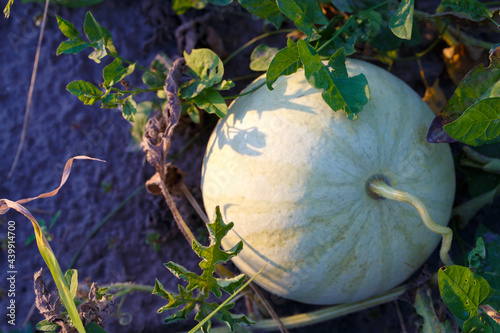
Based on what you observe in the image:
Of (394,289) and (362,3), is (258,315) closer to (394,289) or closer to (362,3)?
(394,289)

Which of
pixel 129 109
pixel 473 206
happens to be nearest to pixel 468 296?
pixel 473 206

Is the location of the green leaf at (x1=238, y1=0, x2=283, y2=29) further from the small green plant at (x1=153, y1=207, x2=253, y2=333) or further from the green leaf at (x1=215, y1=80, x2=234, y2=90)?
the small green plant at (x1=153, y1=207, x2=253, y2=333)

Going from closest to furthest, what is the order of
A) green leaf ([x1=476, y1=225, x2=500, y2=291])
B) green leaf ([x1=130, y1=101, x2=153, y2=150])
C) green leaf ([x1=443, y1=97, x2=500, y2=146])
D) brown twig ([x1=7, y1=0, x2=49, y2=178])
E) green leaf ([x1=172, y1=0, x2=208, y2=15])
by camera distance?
green leaf ([x1=443, y1=97, x2=500, y2=146]), green leaf ([x1=476, y1=225, x2=500, y2=291]), green leaf ([x1=130, y1=101, x2=153, y2=150]), green leaf ([x1=172, y1=0, x2=208, y2=15]), brown twig ([x1=7, y1=0, x2=49, y2=178])

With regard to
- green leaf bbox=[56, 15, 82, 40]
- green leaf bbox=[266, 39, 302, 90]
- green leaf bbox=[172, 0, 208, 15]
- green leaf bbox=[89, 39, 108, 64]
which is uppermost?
green leaf bbox=[56, 15, 82, 40]

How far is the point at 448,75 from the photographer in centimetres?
232

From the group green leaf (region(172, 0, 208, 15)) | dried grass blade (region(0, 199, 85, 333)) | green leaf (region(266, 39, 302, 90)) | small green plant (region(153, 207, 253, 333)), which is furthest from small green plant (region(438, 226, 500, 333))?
green leaf (region(172, 0, 208, 15))

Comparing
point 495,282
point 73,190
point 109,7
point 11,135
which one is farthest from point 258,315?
point 109,7

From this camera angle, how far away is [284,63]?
150 centimetres

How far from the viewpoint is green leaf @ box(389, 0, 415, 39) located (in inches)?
62.8

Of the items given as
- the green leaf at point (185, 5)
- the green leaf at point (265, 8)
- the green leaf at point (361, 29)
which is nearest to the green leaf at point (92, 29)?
the green leaf at point (265, 8)

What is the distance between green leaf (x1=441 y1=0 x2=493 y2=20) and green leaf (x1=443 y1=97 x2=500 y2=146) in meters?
0.48

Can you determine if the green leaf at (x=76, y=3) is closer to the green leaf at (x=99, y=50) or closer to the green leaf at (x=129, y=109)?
the green leaf at (x=99, y=50)

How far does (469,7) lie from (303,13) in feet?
2.01

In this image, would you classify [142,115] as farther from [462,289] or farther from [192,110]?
[462,289]
